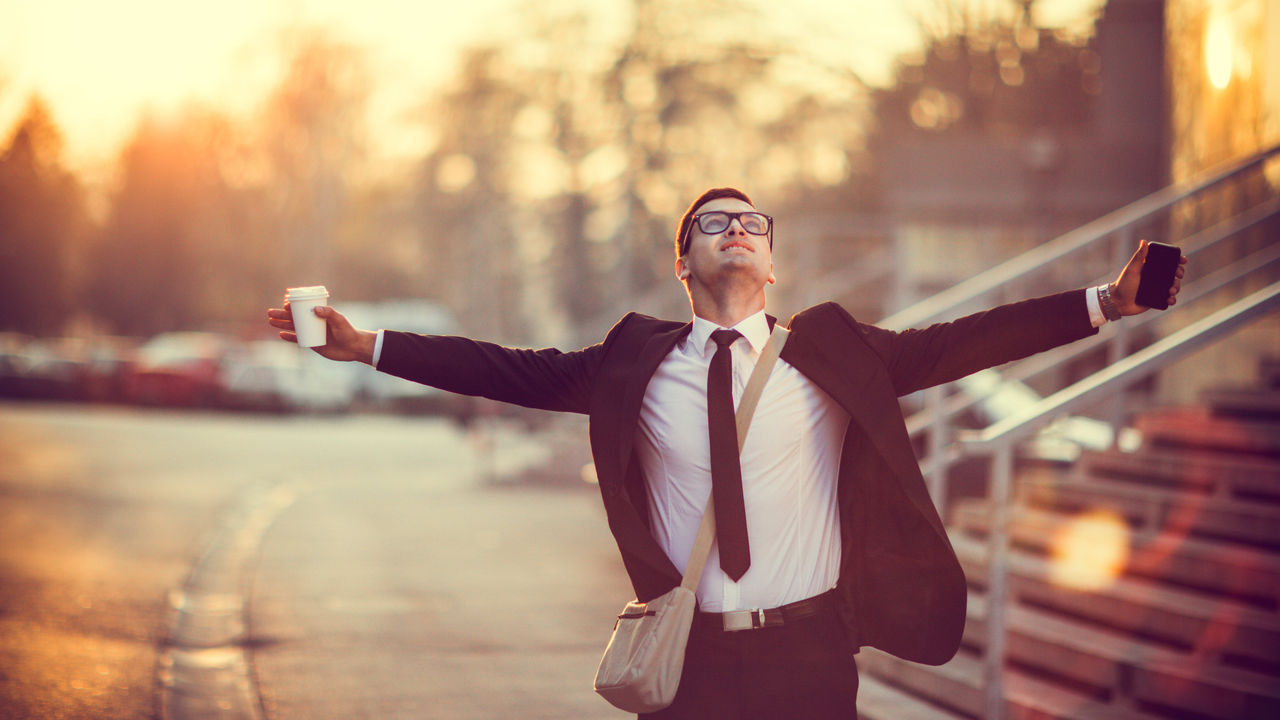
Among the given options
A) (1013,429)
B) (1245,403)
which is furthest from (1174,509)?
(1013,429)

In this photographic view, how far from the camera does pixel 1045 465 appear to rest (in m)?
9.30

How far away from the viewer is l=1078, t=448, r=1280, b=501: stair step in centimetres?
613

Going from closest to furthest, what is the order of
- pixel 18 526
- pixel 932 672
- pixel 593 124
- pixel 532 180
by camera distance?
pixel 932 672 < pixel 18 526 < pixel 593 124 < pixel 532 180

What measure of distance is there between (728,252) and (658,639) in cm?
98

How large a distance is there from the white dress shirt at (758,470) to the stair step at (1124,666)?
8.62 ft

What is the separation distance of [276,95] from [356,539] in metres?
43.1

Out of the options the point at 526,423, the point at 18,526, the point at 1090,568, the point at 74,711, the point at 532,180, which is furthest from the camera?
the point at 532,180

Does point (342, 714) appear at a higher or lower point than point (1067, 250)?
lower

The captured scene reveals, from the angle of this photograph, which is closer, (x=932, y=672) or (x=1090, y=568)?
(x=932, y=672)

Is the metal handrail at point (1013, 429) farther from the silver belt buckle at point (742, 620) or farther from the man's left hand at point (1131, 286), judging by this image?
the silver belt buckle at point (742, 620)

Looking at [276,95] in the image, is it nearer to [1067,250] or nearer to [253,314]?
[253,314]

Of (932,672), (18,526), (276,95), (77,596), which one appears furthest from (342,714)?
(276,95)

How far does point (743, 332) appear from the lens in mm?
3168

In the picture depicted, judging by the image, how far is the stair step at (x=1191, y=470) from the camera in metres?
6.13
